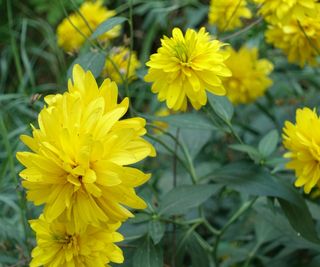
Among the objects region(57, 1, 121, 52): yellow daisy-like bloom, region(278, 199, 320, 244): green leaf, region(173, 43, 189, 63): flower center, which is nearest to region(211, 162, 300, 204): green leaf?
region(278, 199, 320, 244): green leaf

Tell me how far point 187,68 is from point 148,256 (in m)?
0.30

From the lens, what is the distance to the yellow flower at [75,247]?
33.6 inches

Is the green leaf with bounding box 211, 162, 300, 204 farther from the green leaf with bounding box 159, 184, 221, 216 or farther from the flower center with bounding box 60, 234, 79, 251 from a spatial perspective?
the flower center with bounding box 60, 234, 79, 251

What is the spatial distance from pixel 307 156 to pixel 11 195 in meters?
0.76

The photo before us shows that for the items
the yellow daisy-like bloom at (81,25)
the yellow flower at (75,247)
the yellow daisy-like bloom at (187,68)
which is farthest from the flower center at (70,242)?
the yellow daisy-like bloom at (81,25)

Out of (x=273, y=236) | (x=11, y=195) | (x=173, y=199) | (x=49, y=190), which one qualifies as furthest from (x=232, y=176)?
(x=11, y=195)

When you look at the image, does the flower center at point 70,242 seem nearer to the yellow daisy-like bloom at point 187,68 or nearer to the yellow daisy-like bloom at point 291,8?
the yellow daisy-like bloom at point 187,68

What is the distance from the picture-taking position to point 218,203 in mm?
1539

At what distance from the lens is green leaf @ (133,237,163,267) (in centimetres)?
94

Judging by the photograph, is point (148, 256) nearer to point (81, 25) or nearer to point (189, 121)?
point (189, 121)

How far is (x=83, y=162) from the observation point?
2.43 ft

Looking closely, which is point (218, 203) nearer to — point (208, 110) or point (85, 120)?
point (208, 110)

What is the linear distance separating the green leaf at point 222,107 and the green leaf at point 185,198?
5.2 inches

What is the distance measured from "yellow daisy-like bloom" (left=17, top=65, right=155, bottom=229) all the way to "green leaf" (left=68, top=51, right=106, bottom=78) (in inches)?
10.3
